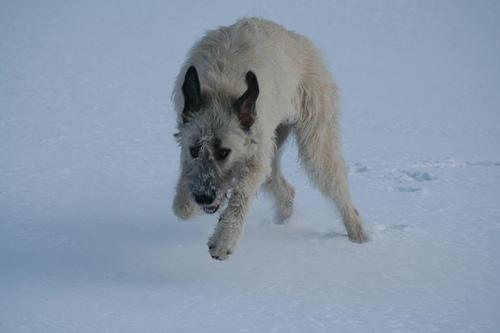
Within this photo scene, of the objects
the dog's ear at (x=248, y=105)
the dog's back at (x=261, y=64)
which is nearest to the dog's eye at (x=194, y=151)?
the dog's ear at (x=248, y=105)

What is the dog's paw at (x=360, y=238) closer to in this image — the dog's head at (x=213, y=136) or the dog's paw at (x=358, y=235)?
the dog's paw at (x=358, y=235)

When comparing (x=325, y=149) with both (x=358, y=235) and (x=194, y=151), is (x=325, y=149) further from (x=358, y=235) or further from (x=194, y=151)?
(x=194, y=151)

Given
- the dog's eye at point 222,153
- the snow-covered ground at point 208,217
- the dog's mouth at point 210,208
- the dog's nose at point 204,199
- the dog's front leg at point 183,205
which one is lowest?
the snow-covered ground at point 208,217

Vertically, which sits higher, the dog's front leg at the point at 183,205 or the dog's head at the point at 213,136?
the dog's head at the point at 213,136

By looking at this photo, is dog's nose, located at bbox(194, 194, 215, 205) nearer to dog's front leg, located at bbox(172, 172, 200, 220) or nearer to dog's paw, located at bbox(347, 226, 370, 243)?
dog's front leg, located at bbox(172, 172, 200, 220)

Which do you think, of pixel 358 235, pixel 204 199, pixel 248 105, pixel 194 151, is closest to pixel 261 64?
pixel 248 105

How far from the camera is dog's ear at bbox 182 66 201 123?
14.9 ft

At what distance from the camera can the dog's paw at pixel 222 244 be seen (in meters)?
4.65

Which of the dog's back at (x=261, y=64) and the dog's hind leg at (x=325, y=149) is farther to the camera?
the dog's hind leg at (x=325, y=149)

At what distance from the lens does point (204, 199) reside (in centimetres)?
466

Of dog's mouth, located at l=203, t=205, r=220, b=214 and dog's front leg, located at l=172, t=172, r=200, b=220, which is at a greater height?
dog's mouth, located at l=203, t=205, r=220, b=214

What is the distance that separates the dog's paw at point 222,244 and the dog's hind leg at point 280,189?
178 centimetres

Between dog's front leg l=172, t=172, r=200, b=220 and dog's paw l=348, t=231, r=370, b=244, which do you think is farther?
dog's paw l=348, t=231, r=370, b=244

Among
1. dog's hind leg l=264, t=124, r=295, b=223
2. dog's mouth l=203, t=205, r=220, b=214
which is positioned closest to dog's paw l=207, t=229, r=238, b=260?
dog's mouth l=203, t=205, r=220, b=214
